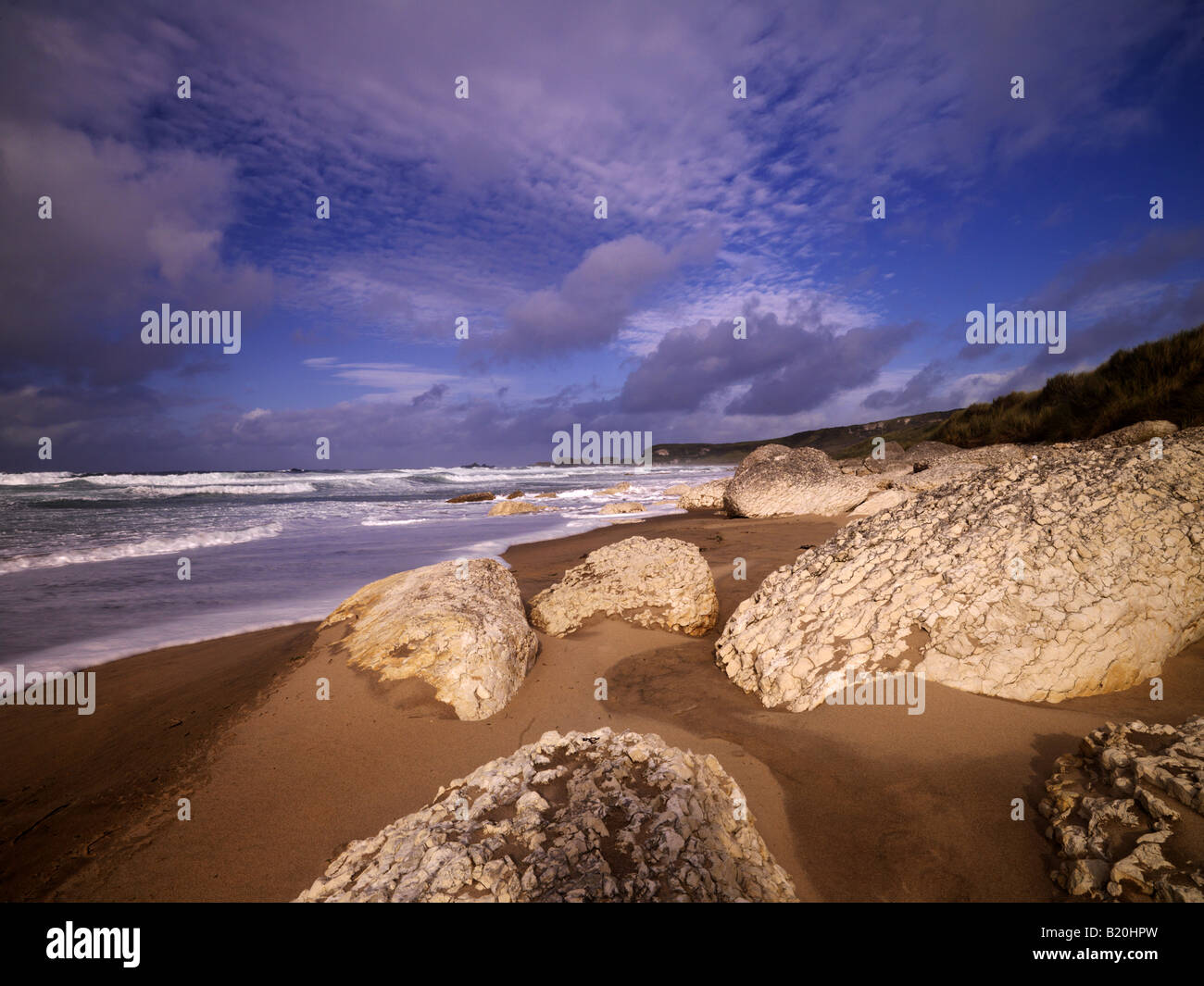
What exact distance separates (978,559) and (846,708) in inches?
54.7

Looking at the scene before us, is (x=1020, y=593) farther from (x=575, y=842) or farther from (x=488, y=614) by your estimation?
(x=488, y=614)

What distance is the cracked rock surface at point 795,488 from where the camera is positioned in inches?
488

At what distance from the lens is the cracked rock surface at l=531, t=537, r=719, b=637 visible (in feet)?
16.4

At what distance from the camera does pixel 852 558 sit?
13.3 feet

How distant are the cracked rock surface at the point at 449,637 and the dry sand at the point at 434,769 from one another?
0.46ft

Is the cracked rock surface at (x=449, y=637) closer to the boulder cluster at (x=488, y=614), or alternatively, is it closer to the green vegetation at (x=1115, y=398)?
the boulder cluster at (x=488, y=614)

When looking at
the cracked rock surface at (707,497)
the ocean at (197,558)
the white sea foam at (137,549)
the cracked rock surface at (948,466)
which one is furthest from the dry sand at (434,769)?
the cracked rock surface at (707,497)

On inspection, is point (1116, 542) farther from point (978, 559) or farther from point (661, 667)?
point (661, 667)

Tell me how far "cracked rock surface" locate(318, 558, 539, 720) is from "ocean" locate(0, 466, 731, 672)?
250 cm

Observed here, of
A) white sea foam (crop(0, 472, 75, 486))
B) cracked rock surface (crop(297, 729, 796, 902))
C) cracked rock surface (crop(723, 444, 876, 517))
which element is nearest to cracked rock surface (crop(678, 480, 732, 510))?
cracked rock surface (crop(723, 444, 876, 517))

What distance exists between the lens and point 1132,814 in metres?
1.73
